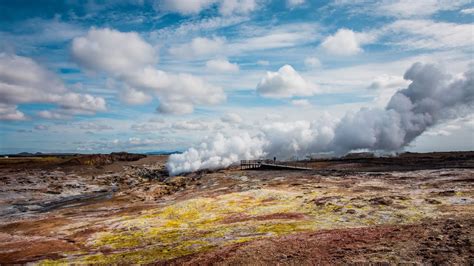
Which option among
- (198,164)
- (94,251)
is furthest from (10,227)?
(198,164)

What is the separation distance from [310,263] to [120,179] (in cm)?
9829

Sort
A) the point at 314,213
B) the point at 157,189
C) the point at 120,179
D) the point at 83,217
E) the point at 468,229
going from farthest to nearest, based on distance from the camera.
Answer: the point at 120,179 → the point at 157,189 → the point at 83,217 → the point at 314,213 → the point at 468,229

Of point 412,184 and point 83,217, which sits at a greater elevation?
point 412,184

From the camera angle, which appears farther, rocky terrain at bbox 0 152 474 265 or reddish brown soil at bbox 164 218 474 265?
rocky terrain at bbox 0 152 474 265

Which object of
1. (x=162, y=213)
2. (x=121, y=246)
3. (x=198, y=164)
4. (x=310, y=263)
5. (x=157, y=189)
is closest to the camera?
(x=310, y=263)

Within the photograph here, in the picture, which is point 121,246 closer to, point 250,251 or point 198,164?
point 250,251

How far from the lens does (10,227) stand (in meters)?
45.3

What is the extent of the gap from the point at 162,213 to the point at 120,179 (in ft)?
227

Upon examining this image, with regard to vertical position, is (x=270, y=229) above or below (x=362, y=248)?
below

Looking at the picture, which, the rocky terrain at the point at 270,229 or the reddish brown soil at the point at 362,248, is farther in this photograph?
the rocky terrain at the point at 270,229

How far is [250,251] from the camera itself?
74.2 ft

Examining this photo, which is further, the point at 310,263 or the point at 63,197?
the point at 63,197

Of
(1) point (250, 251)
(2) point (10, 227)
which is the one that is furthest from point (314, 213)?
(2) point (10, 227)

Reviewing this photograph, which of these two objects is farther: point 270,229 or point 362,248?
point 270,229
